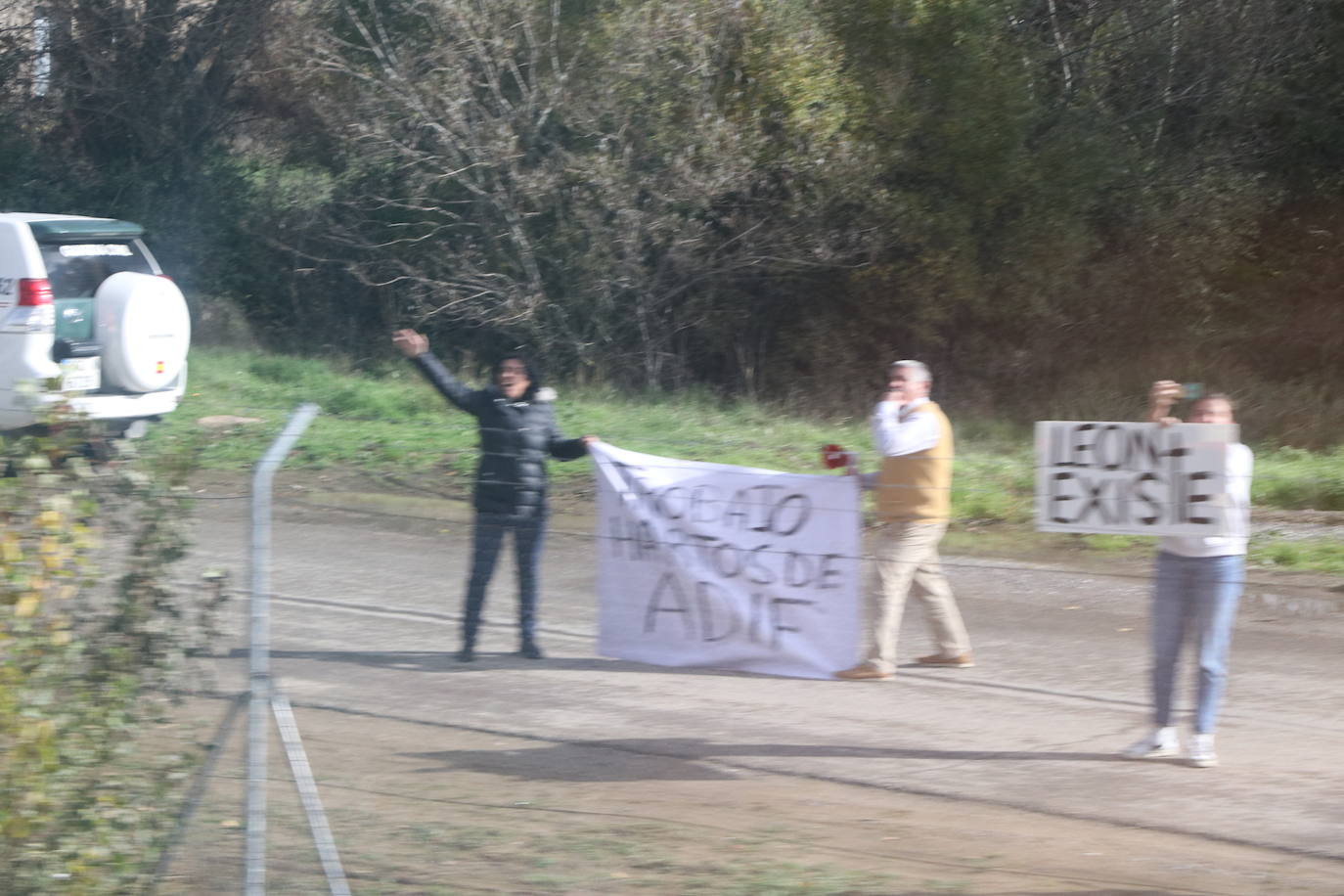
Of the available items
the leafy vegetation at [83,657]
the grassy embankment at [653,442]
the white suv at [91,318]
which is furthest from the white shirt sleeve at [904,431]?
the white suv at [91,318]

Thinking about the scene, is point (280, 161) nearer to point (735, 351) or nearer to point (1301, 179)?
point (735, 351)

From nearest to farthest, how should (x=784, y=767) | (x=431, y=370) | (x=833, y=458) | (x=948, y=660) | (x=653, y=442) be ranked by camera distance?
1. (x=784, y=767)
2. (x=833, y=458)
3. (x=948, y=660)
4. (x=431, y=370)
5. (x=653, y=442)

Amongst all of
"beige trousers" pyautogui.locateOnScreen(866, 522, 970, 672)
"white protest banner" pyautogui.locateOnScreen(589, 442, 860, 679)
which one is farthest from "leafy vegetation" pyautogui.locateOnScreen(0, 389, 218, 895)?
A: "beige trousers" pyautogui.locateOnScreen(866, 522, 970, 672)

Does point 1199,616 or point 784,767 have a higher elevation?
point 1199,616

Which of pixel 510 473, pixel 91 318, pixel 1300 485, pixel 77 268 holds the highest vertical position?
pixel 77 268

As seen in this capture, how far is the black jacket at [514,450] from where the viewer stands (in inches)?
331

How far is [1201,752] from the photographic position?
21.6ft

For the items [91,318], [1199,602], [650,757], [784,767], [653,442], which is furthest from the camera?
[653,442]

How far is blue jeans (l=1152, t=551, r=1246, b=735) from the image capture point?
254 inches

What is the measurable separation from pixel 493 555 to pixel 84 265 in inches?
271

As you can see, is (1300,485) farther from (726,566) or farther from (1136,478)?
(1136,478)

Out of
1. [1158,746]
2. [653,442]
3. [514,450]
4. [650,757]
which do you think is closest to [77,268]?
[653,442]

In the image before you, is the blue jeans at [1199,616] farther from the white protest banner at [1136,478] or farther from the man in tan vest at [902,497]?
the man in tan vest at [902,497]

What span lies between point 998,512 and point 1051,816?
6688 mm
